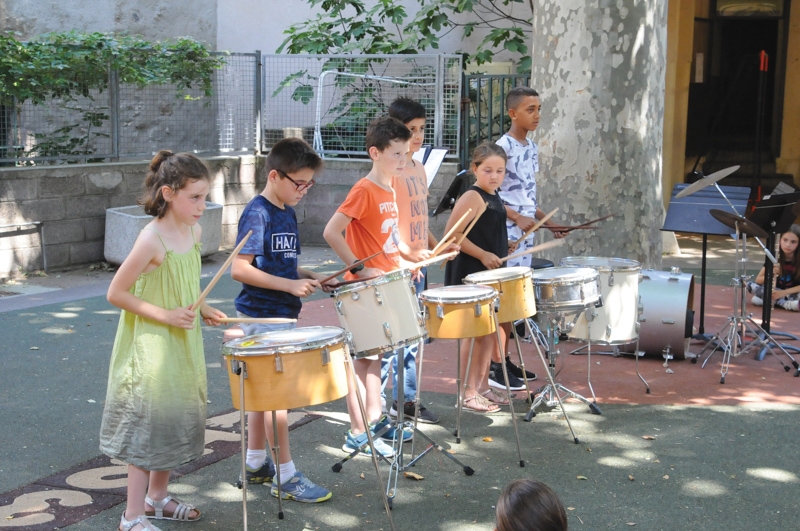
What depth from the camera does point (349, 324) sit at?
415cm

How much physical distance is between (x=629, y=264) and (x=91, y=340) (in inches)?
161

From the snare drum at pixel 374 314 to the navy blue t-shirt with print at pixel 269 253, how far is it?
395 millimetres

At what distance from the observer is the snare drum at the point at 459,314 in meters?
4.56

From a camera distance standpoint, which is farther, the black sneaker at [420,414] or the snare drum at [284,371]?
the black sneaker at [420,414]

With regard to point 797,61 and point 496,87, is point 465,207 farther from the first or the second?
point 797,61

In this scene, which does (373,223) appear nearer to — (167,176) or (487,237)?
(487,237)

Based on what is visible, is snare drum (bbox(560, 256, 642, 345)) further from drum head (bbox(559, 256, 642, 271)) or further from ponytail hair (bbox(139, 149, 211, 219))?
ponytail hair (bbox(139, 149, 211, 219))

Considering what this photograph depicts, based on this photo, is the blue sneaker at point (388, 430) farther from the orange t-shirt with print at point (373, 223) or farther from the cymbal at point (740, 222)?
the cymbal at point (740, 222)

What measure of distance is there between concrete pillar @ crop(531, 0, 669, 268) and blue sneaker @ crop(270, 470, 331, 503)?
13.2 ft

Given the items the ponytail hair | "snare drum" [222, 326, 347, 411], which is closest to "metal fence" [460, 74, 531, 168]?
the ponytail hair

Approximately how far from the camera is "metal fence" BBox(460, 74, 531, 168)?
11578 millimetres

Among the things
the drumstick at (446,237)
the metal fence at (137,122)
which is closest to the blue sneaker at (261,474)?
the drumstick at (446,237)

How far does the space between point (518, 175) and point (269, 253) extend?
2.59 meters

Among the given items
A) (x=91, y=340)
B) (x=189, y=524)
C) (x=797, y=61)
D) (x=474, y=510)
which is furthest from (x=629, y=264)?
(x=797, y=61)
